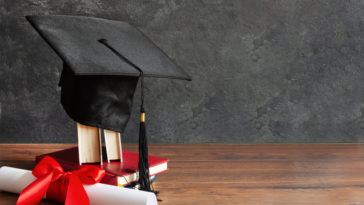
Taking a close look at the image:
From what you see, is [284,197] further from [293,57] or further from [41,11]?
[41,11]

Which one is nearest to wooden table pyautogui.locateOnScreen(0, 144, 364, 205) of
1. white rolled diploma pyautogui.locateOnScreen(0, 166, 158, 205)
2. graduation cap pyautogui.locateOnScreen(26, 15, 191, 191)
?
white rolled diploma pyautogui.locateOnScreen(0, 166, 158, 205)

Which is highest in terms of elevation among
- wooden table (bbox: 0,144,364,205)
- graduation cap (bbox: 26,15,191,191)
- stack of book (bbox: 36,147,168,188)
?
graduation cap (bbox: 26,15,191,191)

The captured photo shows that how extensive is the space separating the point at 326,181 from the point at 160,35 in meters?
1.00

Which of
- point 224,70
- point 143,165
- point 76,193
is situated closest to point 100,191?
point 76,193

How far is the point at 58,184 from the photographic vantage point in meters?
0.89

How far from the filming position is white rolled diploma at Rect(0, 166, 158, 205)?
2.57 ft

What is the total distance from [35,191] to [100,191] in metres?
0.15

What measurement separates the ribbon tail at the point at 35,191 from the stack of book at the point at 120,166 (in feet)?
0.42

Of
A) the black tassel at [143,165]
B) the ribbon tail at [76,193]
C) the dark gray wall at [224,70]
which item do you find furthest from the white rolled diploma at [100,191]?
the dark gray wall at [224,70]

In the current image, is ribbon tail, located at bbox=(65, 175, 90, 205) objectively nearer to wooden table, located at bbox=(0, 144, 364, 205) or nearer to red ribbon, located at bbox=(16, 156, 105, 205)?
red ribbon, located at bbox=(16, 156, 105, 205)

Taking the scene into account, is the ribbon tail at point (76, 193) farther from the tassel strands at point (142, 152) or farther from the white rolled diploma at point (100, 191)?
the tassel strands at point (142, 152)

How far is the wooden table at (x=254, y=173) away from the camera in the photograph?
99 centimetres

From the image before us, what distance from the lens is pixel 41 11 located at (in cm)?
175

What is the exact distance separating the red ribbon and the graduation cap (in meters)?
→ 0.14
